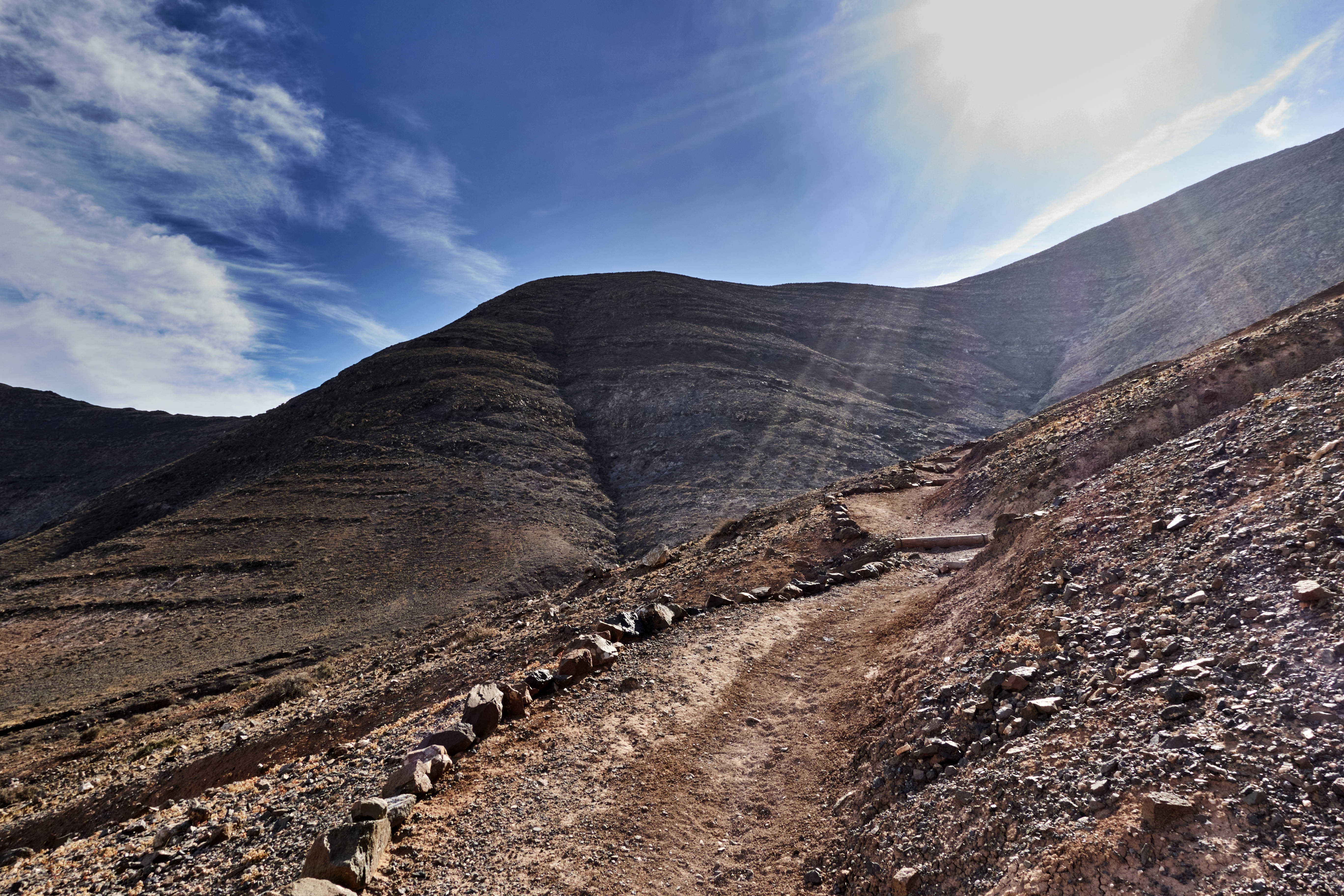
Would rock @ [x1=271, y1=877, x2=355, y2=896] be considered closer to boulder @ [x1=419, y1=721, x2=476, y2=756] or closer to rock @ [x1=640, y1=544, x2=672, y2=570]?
boulder @ [x1=419, y1=721, x2=476, y2=756]

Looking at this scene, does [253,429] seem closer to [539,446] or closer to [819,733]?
[539,446]

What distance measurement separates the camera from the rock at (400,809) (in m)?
5.65

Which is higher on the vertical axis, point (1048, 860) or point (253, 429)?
point (253, 429)

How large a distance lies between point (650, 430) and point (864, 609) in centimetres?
3816

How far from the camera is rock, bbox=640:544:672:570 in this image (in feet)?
57.2

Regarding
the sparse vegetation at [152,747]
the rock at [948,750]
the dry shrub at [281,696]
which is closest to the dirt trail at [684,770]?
the rock at [948,750]

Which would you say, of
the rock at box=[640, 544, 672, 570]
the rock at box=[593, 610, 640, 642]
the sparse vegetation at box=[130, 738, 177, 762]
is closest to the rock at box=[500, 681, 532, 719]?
the rock at box=[593, 610, 640, 642]

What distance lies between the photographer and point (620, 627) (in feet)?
33.8

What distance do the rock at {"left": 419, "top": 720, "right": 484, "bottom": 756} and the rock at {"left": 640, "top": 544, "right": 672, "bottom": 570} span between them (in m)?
9.98

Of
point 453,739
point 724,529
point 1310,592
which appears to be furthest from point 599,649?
point 724,529

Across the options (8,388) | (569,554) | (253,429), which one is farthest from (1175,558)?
(8,388)

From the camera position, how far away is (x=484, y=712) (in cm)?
759

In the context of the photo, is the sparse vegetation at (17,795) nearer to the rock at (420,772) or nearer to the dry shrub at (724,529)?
the rock at (420,772)

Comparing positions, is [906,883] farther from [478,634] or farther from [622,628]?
[478,634]
